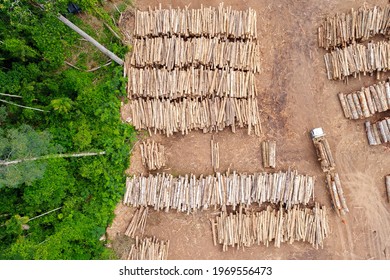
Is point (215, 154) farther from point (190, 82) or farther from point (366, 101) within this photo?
point (366, 101)

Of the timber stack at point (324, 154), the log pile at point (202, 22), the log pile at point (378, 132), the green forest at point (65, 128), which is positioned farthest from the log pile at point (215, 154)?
the log pile at point (378, 132)

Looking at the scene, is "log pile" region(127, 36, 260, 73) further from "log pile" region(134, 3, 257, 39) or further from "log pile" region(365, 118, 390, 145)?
"log pile" region(365, 118, 390, 145)

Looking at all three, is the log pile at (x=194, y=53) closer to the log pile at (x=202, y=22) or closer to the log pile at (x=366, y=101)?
the log pile at (x=202, y=22)

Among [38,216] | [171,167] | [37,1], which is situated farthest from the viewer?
[171,167]

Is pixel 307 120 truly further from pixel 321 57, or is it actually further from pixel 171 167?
pixel 171 167

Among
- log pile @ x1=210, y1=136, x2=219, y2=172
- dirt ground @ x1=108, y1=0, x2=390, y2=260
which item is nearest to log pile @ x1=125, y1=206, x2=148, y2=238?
dirt ground @ x1=108, y1=0, x2=390, y2=260

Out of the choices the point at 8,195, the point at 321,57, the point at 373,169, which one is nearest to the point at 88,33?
the point at 8,195
